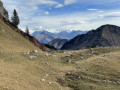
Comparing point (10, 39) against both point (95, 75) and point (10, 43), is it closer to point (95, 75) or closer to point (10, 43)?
point (10, 43)

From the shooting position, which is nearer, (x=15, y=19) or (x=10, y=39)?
(x=10, y=39)

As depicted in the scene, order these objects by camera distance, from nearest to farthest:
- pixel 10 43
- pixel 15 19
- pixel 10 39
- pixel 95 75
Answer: pixel 95 75, pixel 10 43, pixel 10 39, pixel 15 19

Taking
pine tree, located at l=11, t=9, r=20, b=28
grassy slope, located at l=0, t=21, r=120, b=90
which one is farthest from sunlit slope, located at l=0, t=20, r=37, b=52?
pine tree, located at l=11, t=9, r=20, b=28

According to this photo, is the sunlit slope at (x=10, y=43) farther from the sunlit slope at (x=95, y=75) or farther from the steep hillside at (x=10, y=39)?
the sunlit slope at (x=95, y=75)

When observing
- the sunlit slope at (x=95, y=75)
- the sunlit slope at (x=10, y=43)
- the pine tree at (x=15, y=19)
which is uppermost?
the pine tree at (x=15, y=19)

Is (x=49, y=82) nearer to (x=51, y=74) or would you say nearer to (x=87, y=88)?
(x=51, y=74)

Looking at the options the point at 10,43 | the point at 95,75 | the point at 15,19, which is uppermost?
the point at 15,19

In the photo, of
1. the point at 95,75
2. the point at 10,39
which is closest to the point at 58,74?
the point at 95,75

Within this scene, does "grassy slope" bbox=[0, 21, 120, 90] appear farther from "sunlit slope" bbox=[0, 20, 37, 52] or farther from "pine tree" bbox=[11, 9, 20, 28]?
"pine tree" bbox=[11, 9, 20, 28]

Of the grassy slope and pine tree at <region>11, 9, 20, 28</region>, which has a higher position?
pine tree at <region>11, 9, 20, 28</region>

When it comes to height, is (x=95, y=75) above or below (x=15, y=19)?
below

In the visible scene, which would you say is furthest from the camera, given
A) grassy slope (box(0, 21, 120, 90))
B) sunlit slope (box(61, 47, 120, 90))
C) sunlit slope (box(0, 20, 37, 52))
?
sunlit slope (box(0, 20, 37, 52))

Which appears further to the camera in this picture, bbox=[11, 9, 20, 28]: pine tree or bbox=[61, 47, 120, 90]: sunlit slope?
bbox=[11, 9, 20, 28]: pine tree

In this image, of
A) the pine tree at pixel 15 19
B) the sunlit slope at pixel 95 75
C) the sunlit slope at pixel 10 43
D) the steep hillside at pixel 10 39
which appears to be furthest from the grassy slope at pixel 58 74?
the pine tree at pixel 15 19
